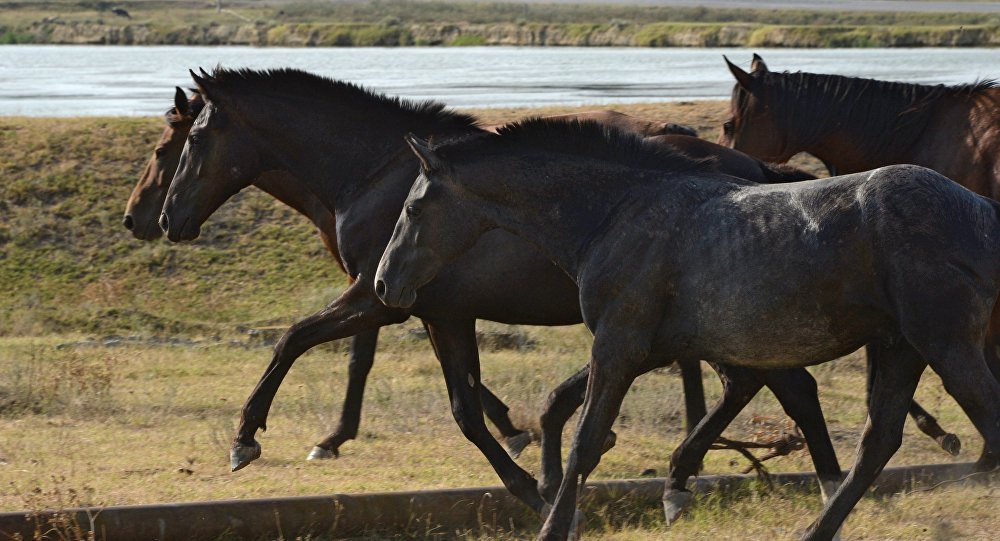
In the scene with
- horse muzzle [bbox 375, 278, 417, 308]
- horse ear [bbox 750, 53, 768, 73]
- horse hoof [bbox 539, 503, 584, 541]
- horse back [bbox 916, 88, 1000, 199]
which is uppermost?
horse ear [bbox 750, 53, 768, 73]

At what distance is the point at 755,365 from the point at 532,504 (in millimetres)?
1556

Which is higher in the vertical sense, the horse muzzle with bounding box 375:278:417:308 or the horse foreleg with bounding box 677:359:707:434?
the horse muzzle with bounding box 375:278:417:308

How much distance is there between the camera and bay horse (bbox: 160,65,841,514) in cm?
679

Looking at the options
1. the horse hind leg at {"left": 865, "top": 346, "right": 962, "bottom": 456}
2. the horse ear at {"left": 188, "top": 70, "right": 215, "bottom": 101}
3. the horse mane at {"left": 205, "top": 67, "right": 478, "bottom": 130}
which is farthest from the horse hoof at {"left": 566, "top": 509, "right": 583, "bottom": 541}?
the horse ear at {"left": 188, "top": 70, "right": 215, "bottom": 101}

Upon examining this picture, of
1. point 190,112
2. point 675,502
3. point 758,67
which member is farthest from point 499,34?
point 675,502

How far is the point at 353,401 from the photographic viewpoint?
28.3 feet

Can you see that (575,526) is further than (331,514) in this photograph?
No

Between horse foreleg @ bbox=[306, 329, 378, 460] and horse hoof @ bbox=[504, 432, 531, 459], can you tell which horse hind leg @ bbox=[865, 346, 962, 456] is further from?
horse foreleg @ bbox=[306, 329, 378, 460]

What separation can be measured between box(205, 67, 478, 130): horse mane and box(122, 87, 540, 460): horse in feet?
1.93

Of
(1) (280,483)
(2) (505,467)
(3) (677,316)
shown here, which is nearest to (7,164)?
(1) (280,483)

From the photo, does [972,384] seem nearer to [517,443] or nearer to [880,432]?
[880,432]

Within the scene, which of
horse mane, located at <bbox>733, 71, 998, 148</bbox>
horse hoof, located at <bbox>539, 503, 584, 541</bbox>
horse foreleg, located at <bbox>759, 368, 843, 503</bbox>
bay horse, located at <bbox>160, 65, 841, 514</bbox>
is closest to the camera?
horse hoof, located at <bbox>539, 503, 584, 541</bbox>

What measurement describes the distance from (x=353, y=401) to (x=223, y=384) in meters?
2.25

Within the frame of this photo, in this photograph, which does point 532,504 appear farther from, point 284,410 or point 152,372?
point 152,372
